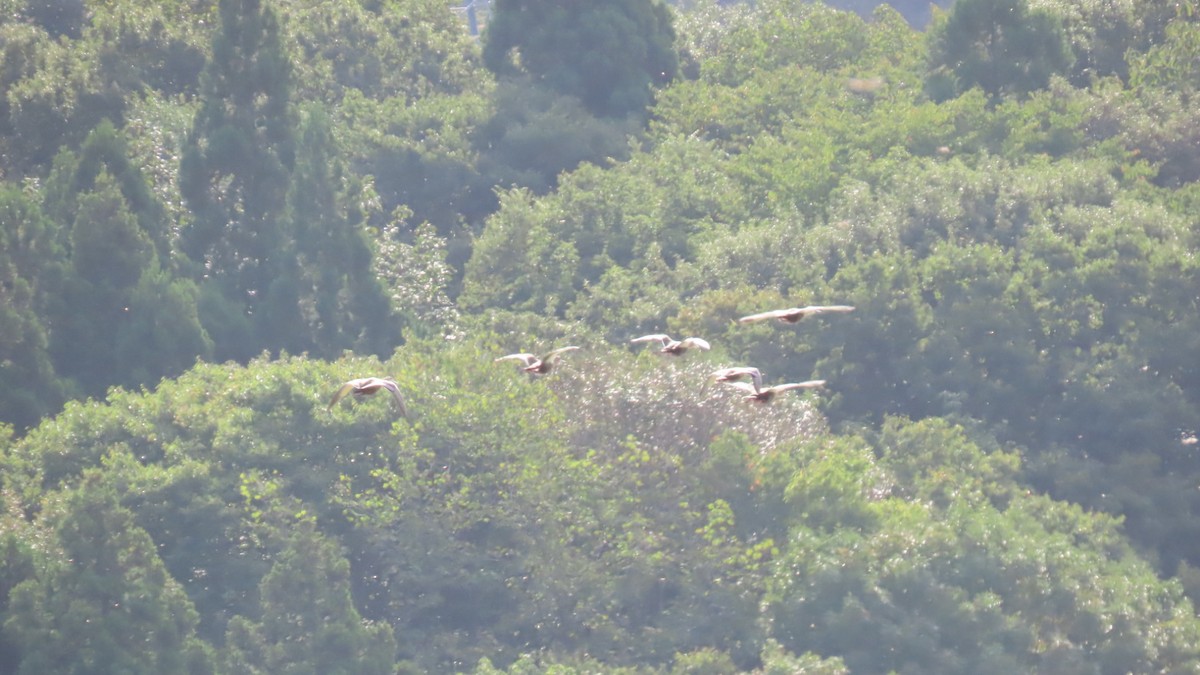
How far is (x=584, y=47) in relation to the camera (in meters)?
43.4

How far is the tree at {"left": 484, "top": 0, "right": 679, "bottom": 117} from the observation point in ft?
141

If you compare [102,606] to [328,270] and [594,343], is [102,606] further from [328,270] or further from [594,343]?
[328,270]

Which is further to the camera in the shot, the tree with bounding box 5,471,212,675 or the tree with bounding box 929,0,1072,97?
the tree with bounding box 929,0,1072,97

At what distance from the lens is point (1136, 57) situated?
126ft

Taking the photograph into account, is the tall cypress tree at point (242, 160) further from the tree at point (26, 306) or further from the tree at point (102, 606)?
the tree at point (102, 606)

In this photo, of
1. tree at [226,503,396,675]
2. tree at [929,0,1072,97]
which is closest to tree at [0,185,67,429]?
tree at [226,503,396,675]

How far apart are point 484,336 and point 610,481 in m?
5.04

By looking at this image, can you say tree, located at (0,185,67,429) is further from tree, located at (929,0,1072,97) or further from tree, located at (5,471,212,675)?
tree, located at (929,0,1072,97)

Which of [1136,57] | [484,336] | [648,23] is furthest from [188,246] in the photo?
[1136,57]

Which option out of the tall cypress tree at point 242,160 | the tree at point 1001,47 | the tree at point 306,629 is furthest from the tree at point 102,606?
the tree at point 1001,47

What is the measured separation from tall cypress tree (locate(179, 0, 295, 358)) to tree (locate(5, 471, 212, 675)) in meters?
9.80

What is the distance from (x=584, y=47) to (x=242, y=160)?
12.3 metres

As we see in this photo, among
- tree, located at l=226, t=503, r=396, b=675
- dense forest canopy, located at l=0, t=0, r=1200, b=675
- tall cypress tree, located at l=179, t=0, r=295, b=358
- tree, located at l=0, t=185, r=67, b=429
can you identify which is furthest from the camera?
tall cypress tree, located at l=179, t=0, r=295, b=358

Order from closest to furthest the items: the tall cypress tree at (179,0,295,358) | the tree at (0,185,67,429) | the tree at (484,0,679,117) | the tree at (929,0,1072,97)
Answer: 1. the tree at (0,185,67,429)
2. the tall cypress tree at (179,0,295,358)
3. the tree at (929,0,1072,97)
4. the tree at (484,0,679,117)
